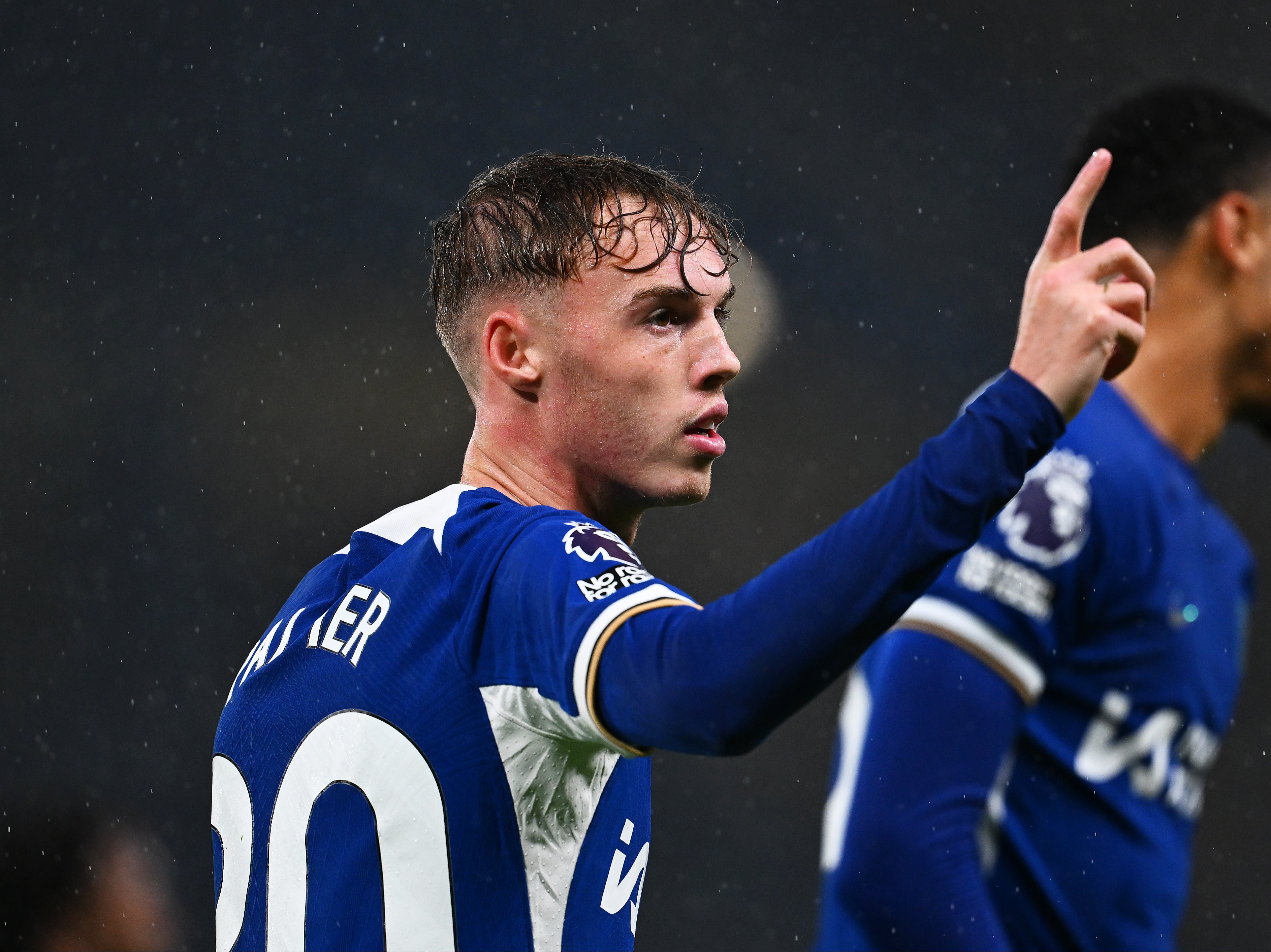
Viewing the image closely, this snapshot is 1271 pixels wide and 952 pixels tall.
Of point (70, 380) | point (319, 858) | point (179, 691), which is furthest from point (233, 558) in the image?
point (319, 858)

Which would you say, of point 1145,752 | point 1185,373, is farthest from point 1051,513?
point 1185,373

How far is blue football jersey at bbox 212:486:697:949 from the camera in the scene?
131 cm

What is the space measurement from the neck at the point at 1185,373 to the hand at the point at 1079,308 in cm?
113

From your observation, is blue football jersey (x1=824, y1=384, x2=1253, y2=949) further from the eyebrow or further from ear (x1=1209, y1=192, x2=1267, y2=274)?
the eyebrow

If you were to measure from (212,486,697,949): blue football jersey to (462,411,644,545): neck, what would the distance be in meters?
0.12

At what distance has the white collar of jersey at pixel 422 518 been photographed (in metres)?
1.45

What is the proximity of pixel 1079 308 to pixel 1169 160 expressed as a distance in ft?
4.92

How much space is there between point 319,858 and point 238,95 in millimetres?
5510

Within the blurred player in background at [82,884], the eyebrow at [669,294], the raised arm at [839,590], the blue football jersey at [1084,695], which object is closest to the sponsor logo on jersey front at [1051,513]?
the blue football jersey at [1084,695]

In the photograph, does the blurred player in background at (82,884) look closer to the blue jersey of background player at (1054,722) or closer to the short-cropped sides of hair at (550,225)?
the blue jersey of background player at (1054,722)

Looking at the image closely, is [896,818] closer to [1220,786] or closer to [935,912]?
[935,912]

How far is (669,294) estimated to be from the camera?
155 cm

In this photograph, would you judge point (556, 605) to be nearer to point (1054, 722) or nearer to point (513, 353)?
point (513, 353)

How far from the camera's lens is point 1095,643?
209cm
